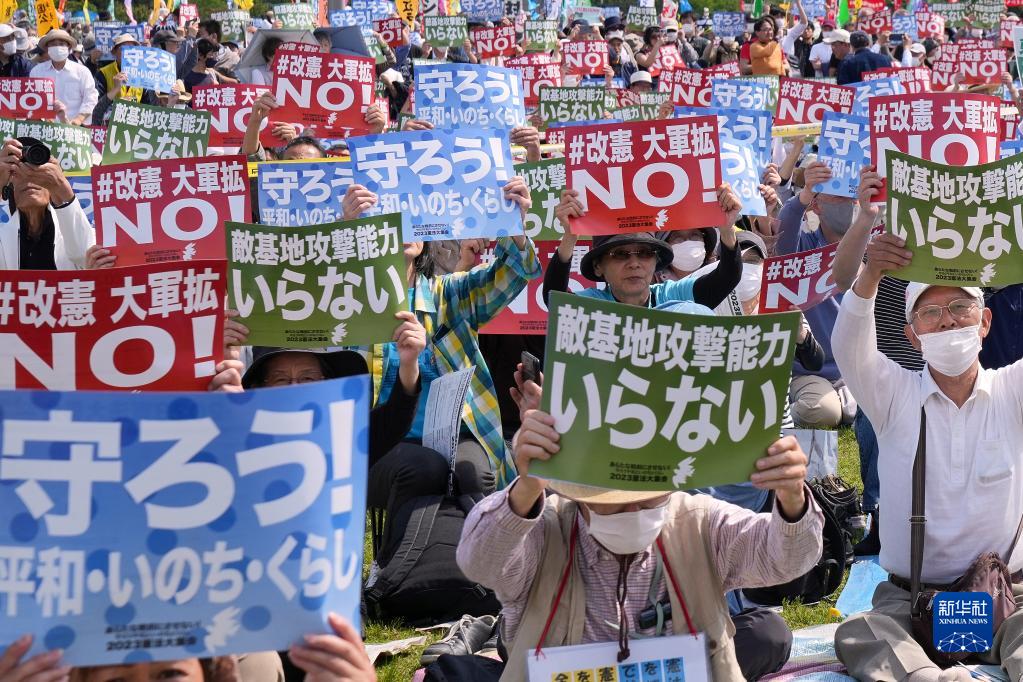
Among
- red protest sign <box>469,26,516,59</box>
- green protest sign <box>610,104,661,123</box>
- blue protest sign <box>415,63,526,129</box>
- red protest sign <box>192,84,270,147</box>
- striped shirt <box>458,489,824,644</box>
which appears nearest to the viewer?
striped shirt <box>458,489,824,644</box>

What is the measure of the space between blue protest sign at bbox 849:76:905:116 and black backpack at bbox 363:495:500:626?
5986 mm

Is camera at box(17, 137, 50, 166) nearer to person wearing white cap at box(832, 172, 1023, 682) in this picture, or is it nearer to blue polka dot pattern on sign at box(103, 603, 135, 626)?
person wearing white cap at box(832, 172, 1023, 682)

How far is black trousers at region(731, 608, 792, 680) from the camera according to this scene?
4875 millimetres

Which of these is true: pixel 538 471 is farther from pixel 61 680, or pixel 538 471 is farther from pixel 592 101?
pixel 592 101

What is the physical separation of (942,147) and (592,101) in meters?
4.39

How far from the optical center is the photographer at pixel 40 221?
21.4 ft

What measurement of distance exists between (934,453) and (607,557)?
5.71 feet

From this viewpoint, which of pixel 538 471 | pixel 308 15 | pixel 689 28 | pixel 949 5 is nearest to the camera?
pixel 538 471

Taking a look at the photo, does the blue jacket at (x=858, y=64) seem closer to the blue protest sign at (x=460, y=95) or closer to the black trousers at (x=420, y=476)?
the blue protest sign at (x=460, y=95)

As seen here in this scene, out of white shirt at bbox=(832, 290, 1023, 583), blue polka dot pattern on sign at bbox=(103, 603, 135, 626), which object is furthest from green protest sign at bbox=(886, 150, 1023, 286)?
blue polka dot pattern on sign at bbox=(103, 603, 135, 626)

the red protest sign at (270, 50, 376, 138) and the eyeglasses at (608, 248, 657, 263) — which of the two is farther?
the red protest sign at (270, 50, 376, 138)

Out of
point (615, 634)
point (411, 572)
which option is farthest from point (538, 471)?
point (411, 572)

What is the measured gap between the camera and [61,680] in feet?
8.69

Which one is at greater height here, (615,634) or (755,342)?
(755,342)
